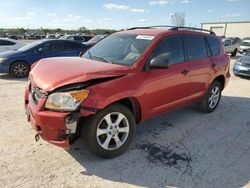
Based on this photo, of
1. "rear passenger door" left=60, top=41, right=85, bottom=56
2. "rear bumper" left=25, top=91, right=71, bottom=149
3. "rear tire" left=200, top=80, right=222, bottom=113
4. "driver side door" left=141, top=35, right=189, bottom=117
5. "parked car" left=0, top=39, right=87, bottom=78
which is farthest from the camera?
"rear passenger door" left=60, top=41, right=85, bottom=56

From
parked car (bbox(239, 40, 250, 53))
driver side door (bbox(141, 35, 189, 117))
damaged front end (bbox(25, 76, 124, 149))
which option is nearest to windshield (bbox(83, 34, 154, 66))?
driver side door (bbox(141, 35, 189, 117))

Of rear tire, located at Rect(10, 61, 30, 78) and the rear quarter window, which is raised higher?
the rear quarter window

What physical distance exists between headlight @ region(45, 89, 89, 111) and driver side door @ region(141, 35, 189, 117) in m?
1.11

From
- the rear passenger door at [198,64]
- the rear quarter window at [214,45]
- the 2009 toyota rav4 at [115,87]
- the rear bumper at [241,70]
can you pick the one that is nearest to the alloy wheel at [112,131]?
the 2009 toyota rav4 at [115,87]

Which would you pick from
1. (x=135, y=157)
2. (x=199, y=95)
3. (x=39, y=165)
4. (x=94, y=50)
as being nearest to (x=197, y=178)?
(x=135, y=157)

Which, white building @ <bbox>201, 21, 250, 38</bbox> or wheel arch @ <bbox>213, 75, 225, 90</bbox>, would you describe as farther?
white building @ <bbox>201, 21, 250, 38</bbox>

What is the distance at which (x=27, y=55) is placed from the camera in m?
9.91

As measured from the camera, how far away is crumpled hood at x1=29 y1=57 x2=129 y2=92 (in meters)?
3.49

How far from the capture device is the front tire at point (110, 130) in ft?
11.6

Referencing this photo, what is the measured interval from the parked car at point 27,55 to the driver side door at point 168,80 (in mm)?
6729

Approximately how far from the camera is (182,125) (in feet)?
17.3

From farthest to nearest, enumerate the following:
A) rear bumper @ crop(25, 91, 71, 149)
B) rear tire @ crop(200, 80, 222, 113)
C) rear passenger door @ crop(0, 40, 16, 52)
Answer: rear passenger door @ crop(0, 40, 16, 52) < rear tire @ crop(200, 80, 222, 113) < rear bumper @ crop(25, 91, 71, 149)

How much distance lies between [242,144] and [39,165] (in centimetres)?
325

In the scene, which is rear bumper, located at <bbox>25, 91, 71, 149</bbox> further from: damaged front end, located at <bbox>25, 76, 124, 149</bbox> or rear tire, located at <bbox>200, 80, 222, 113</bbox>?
rear tire, located at <bbox>200, 80, 222, 113</bbox>
